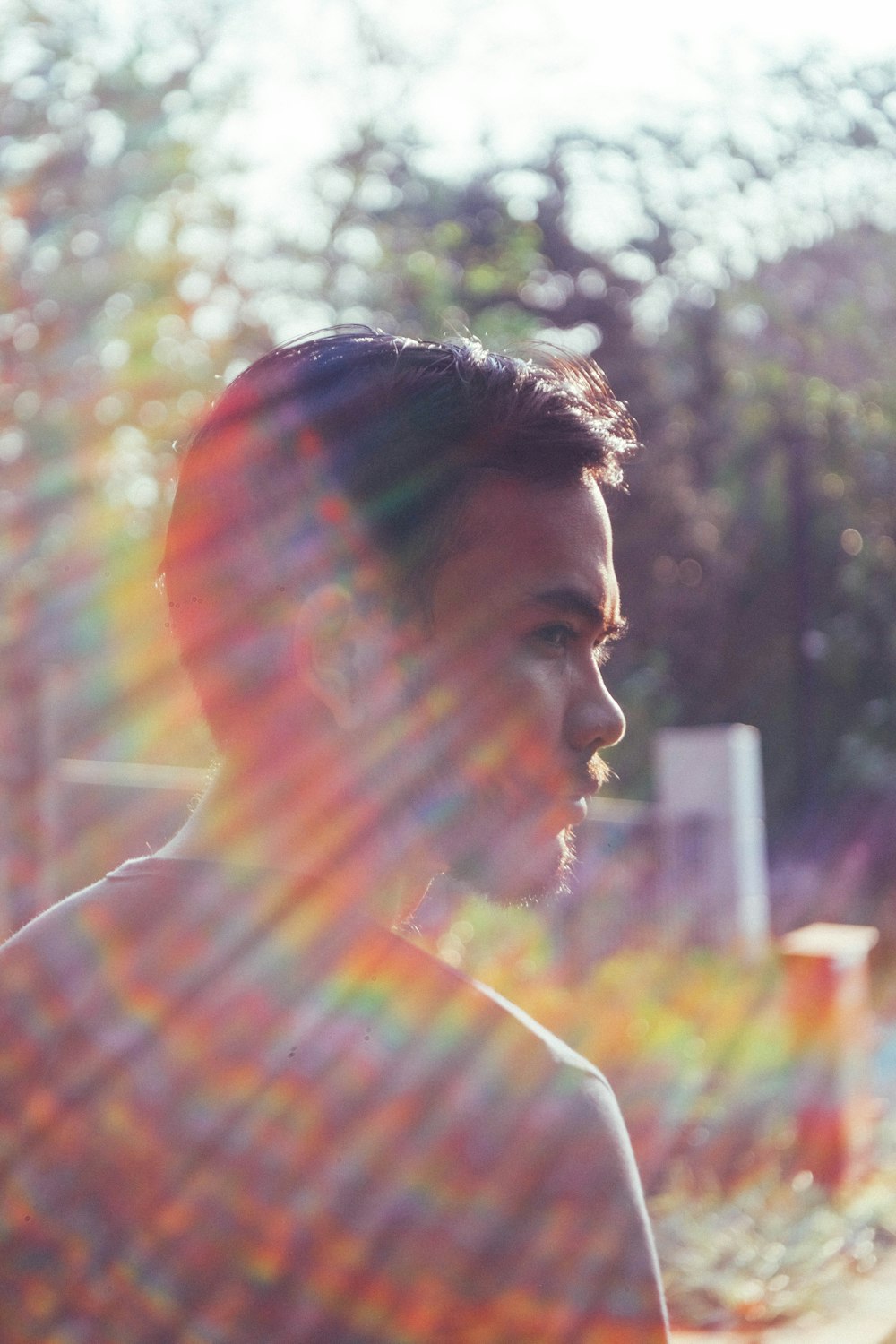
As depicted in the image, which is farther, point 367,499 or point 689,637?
point 689,637

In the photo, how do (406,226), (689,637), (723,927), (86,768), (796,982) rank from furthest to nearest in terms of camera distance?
(689,637)
(406,226)
(86,768)
(723,927)
(796,982)

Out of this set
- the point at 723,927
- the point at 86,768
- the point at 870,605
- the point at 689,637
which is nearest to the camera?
the point at 723,927

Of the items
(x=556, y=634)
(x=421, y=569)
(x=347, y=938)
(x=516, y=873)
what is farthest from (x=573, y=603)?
(x=347, y=938)

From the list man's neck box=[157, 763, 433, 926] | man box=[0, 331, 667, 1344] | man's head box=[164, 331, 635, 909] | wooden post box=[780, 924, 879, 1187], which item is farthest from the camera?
wooden post box=[780, 924, 879, 1187]

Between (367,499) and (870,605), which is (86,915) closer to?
(367,499)

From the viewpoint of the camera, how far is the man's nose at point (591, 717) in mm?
1379

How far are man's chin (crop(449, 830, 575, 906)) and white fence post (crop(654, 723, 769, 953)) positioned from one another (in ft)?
22.3

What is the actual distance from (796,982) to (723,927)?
1.88 metres

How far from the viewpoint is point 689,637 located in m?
18.4

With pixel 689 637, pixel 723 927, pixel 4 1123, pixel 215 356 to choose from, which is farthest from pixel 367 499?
pixel 689 637

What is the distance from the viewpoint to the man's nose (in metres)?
1.38

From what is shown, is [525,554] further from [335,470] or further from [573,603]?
[335,470]

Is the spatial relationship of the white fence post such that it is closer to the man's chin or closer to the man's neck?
the man's chin

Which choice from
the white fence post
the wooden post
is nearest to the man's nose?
the wooden post
